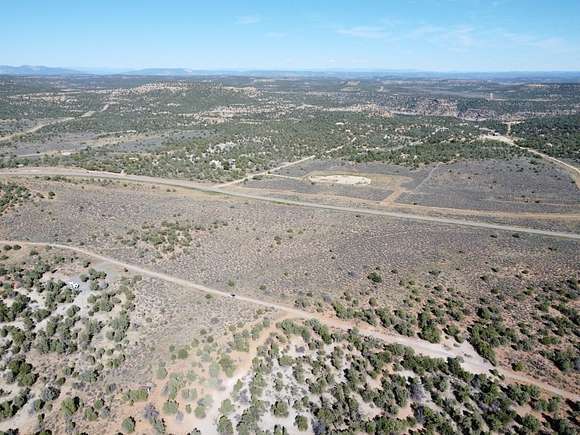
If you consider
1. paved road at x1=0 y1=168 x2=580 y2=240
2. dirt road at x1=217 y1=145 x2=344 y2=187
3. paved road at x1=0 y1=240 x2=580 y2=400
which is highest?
paved road at x1=0 y1=240 x2=580 y2=400

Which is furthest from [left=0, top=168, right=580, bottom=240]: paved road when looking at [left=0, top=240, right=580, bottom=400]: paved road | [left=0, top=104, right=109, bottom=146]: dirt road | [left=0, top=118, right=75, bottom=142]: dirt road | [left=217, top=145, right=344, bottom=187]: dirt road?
[left=0, top=104, right=109, bottom=146]: dirt road

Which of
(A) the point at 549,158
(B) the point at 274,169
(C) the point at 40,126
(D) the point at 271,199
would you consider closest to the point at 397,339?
(D) the point at 271,199

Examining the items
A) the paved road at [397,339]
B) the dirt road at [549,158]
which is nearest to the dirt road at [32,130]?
the paved road at [397,339]

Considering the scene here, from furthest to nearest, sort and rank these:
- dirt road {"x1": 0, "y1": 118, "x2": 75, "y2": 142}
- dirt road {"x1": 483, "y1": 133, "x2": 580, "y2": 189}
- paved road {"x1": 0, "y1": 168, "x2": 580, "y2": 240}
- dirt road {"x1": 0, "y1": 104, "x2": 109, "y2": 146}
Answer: dirt road {"x1": 0, "y1": 104, "x2": 109, "y2": 146} → dirt road {"x1": 0, "y1": 118, "x2": 75, "y2": 142} → dirt road {"x1": 483, "y1": 133, "x2": 580, "y2": 189} → paved road {"x1": 0, "y1": 168, "x2": 580, "y2": 240}

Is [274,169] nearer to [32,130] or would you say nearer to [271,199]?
[271,199]

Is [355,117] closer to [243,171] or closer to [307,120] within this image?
[307,120]

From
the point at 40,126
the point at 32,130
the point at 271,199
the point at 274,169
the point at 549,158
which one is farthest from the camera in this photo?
the point at 40,126

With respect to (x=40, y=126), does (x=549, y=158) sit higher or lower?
higher

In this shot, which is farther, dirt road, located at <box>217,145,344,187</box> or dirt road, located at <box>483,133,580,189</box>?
dirt road, located at <box>483,133,580,189</box>

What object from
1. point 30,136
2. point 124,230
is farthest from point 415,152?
point 30,136

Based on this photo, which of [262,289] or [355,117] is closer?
[262,289]

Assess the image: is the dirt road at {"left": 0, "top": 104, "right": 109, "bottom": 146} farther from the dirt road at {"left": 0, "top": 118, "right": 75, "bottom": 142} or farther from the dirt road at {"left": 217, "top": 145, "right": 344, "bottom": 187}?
the dirt road at {"left": 217, "top": 145, "right": 344, "bottom": 187}
